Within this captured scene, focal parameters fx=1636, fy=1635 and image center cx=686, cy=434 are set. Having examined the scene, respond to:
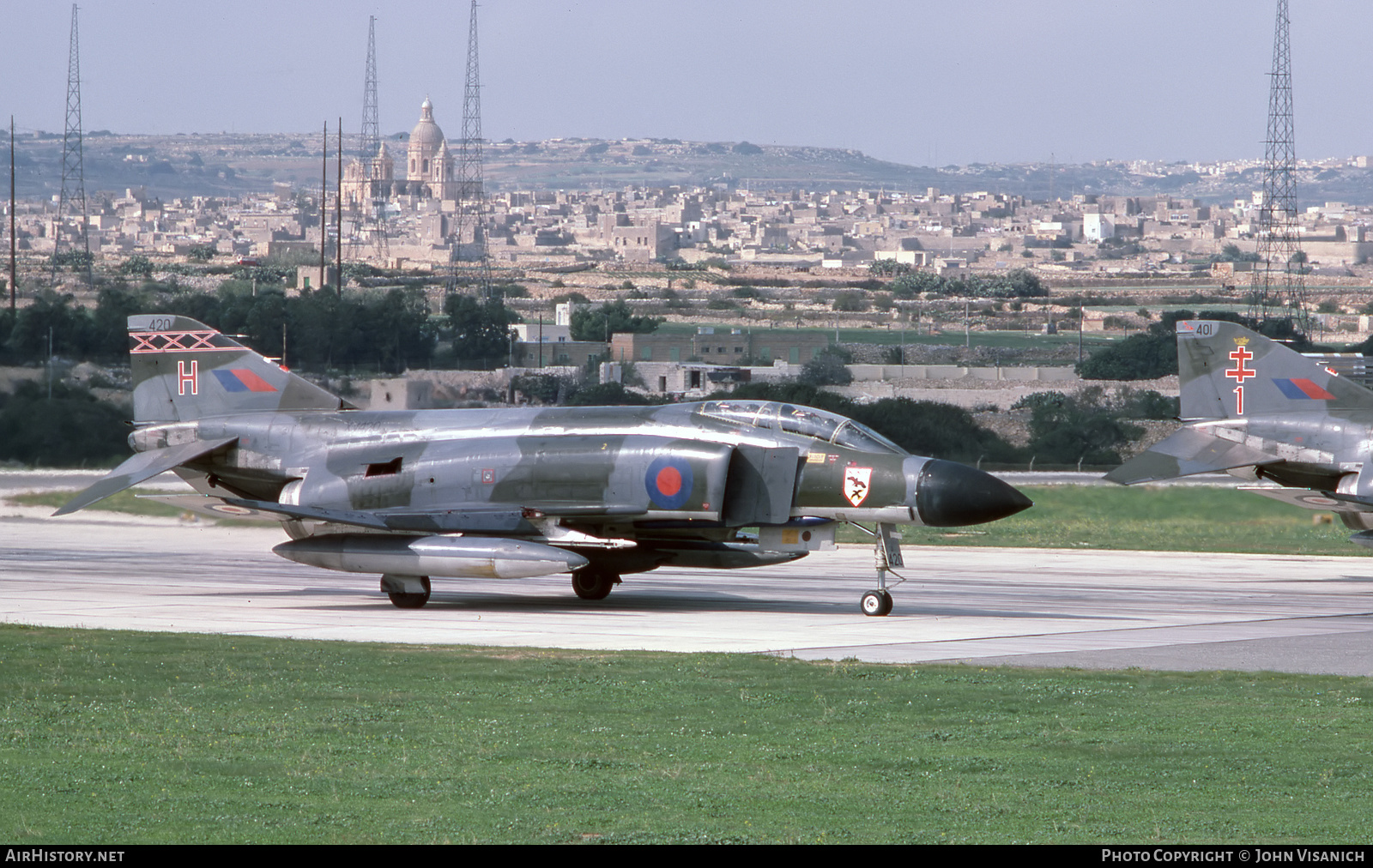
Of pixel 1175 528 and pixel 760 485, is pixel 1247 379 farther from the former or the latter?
pixel 760 485

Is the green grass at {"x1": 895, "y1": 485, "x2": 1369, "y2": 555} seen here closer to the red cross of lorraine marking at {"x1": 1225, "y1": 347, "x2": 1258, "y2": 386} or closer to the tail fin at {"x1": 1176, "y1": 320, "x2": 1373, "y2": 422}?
the tail fin at {"x1": 1176, "y1": 320, "x2": 1373, "y2": 422}

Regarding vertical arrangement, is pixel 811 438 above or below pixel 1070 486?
above

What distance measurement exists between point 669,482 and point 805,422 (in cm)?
218

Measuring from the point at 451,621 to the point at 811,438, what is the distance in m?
5.71

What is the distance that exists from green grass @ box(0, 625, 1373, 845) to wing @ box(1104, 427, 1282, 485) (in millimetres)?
16324

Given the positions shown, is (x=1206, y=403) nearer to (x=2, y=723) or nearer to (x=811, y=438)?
(x=811, y=438)

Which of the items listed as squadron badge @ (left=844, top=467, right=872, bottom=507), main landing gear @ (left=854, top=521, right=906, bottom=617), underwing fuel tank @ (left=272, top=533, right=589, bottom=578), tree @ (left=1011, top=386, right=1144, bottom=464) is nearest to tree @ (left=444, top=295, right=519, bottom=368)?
tree @ (left=1011, top=386, right=1144, bottom=464)

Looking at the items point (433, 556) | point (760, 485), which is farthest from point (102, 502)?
point (760, 485)

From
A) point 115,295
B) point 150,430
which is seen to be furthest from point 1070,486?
point 115,295

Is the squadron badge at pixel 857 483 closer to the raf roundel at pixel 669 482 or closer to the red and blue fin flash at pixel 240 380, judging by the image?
the raf roundel at pixel 669 482

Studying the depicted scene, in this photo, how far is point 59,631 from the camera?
66.2ft

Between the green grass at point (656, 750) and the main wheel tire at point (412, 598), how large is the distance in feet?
21.5

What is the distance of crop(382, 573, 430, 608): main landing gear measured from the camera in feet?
80.3

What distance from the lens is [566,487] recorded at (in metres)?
23.9
